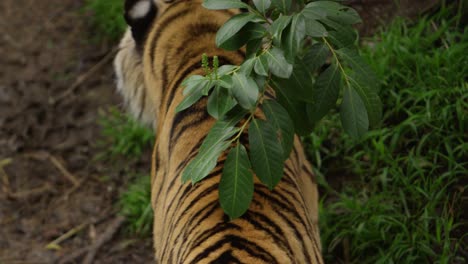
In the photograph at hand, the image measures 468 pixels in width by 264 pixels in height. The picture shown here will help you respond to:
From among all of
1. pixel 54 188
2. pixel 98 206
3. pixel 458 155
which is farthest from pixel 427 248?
pixel 54 188

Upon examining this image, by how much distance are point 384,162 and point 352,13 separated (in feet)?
4.55

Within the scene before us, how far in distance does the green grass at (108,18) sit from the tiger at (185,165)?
154cm

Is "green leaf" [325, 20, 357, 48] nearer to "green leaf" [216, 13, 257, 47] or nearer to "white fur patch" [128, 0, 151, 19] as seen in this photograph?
"green leaf" [216, 13, 257, 47]

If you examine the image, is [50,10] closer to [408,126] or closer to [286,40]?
[408,126]

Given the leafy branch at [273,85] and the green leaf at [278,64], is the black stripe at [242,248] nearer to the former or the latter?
the leafy branch at [273,85]

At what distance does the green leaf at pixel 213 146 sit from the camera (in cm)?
174

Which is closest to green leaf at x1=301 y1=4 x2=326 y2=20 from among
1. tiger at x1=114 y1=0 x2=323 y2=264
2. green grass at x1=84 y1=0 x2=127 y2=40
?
tiger at x1=114 y1=0 x2=323 y2=264

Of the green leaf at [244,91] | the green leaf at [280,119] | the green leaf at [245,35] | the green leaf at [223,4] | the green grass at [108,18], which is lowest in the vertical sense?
the green grass at [108,18]

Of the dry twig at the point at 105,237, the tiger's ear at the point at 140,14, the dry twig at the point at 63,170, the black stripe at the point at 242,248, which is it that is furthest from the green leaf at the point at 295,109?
the dry twig at the point at 63,170

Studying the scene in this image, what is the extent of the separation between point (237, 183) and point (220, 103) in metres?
0.22

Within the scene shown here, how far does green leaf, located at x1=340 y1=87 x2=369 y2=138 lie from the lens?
1.83 meters

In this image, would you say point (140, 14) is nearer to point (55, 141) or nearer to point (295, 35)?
point (295, 35)

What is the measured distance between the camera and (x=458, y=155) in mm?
2885

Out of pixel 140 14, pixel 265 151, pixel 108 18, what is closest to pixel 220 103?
pixel 265 151
